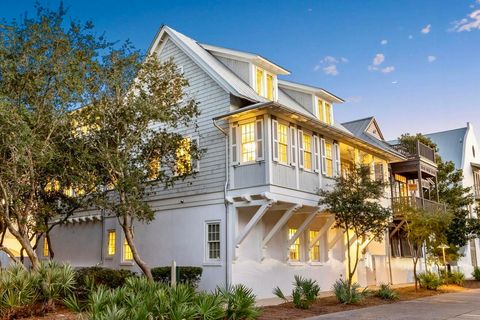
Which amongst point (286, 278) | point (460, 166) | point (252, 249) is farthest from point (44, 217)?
point (460, 166)

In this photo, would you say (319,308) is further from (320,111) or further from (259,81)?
(320,111)

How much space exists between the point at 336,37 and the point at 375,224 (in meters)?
7.39

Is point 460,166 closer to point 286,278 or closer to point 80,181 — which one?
point 286,278

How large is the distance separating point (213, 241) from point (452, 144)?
95.8 ft

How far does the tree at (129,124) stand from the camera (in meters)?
16.4

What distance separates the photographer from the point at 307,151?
798 inches

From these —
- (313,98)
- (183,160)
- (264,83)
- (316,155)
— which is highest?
(264,83)

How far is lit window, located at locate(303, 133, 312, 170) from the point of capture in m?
20.1

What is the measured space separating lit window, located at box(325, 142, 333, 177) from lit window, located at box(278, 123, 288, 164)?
3.12 m

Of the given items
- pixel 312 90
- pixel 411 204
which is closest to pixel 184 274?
pixel 312 90

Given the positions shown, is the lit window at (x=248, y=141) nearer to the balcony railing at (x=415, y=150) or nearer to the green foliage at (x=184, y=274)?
the green foliage at (x=184, y=274)

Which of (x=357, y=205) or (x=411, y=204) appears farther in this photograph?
(x=411, y=204)

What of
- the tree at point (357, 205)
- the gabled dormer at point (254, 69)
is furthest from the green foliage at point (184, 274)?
the gabled dormer at point (254, 69)

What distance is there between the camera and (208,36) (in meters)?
24.8
